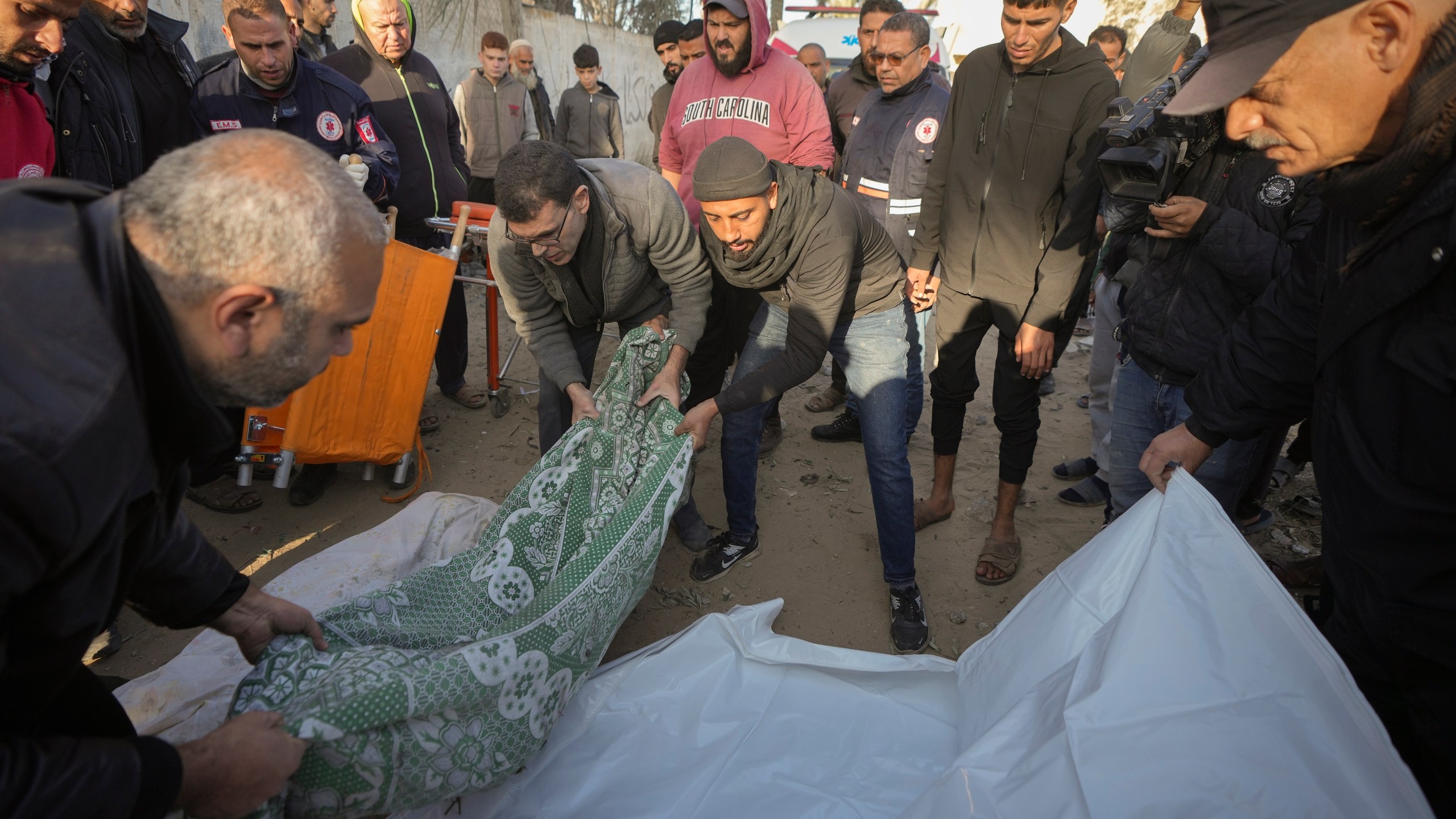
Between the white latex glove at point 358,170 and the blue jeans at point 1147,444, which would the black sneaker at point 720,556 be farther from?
the white latex glove at point 358,170

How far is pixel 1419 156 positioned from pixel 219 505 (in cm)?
402

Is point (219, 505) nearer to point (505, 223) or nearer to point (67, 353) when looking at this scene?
point (505, 223)

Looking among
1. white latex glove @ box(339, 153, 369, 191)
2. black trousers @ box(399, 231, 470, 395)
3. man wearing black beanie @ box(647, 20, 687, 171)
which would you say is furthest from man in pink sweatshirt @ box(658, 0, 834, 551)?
man wearing black beanie @ box(647, 20, 687, 171)

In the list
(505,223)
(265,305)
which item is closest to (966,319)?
(505,223)

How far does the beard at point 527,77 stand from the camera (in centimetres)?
699

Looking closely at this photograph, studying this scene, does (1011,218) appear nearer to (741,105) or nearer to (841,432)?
(741,105)

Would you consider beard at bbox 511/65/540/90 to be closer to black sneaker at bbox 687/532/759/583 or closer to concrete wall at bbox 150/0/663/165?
concrete wall at bbox 150/0/663/165

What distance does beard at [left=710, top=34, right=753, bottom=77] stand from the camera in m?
3.61

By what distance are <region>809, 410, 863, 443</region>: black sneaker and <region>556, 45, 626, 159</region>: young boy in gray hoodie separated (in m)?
4.52

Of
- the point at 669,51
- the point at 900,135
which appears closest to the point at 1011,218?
the point at 900,135

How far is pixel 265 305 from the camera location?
1028 millimetres

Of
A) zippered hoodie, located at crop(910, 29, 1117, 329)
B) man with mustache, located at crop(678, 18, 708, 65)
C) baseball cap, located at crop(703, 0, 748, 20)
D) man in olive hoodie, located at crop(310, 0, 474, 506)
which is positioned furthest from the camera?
man with mustache, located at crop(678, 18, 708, 65)

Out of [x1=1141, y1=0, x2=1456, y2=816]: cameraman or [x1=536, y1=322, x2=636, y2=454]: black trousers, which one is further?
[x1=536, y1=322, x2=636, y2=454]: black trousers

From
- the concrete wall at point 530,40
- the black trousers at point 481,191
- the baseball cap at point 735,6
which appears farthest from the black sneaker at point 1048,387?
the concrete wall at point 530,40
